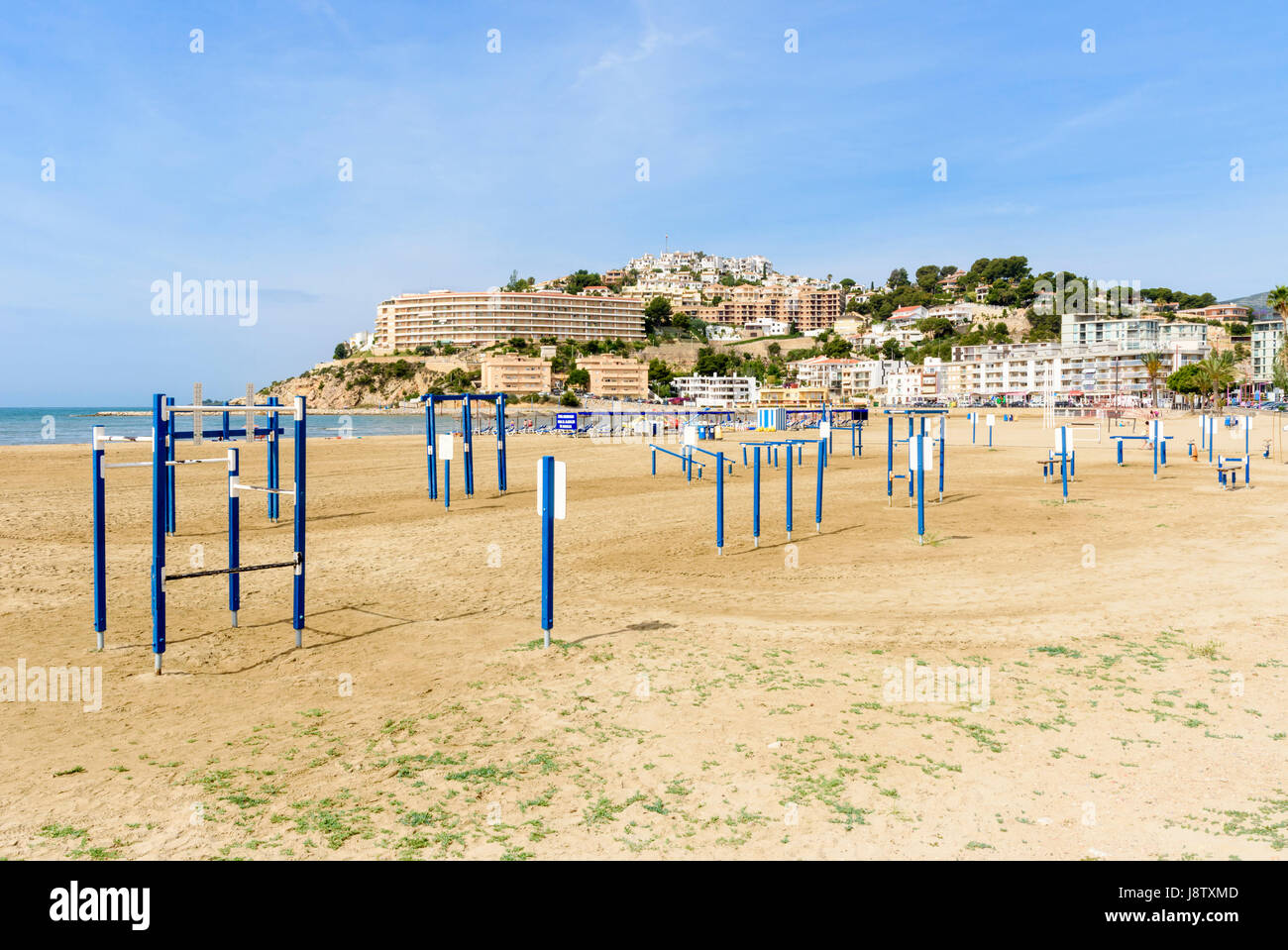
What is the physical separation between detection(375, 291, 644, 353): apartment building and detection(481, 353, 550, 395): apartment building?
33.9 m

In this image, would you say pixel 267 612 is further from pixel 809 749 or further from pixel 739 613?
pixel 809 749

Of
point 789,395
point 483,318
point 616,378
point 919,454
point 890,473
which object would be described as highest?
point 483,318

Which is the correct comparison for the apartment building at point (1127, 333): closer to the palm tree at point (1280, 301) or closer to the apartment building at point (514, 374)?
the palm tree at point (1280, 301)

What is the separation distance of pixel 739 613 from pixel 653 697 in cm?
292

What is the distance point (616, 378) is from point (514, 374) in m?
19.0

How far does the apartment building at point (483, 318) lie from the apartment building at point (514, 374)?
33.9m

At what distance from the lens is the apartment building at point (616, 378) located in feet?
514

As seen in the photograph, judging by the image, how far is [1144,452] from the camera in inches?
1432

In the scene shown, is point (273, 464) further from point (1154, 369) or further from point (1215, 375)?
point (1154, 369)

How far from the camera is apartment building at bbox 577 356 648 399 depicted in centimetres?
15662

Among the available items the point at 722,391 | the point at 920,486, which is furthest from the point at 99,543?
the point at 722,391

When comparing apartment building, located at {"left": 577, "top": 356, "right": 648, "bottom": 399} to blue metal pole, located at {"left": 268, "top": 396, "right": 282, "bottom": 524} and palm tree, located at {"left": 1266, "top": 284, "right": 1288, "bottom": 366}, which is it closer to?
palm tree, located at {"left": 1266, "top": 284, "right": 1288, "bottom": 366}

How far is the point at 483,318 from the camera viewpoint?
18988 cm
